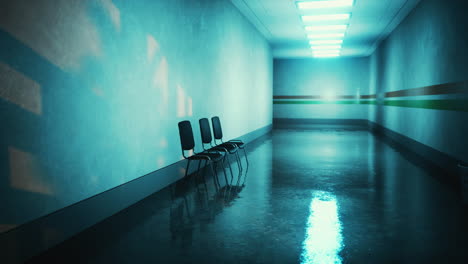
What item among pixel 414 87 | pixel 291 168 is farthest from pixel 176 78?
pixel 414 87

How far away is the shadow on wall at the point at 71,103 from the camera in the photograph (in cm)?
261

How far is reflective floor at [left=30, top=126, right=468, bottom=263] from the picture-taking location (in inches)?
109

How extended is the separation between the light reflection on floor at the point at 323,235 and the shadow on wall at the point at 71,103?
6.56 feet

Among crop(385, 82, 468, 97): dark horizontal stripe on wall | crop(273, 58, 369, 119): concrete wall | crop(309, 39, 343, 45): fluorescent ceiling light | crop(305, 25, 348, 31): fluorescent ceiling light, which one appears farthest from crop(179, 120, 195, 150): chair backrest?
crop(273, 58, 369, 119): concrete wall

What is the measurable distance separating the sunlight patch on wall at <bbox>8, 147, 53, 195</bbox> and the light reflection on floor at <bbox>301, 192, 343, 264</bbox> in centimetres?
203

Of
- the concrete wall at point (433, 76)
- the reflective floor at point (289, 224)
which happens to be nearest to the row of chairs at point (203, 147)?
the reflective floor at point (289, 224)

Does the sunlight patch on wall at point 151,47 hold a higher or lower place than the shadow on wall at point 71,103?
higher

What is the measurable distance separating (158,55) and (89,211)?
224 cm

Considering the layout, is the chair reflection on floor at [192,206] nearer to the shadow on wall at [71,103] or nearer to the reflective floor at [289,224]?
the reflective floor at [289,224]

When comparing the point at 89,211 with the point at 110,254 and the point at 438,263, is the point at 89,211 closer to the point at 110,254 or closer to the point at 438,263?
the point at 110,254

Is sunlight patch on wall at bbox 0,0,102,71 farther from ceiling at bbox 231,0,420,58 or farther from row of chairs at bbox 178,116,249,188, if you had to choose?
ceiling at bbox 231,0,420,58

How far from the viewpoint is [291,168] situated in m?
6.38

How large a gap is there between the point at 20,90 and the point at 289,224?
2464 mm

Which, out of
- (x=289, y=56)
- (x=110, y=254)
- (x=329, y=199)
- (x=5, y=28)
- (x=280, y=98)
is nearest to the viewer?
(x=5, y=28)
